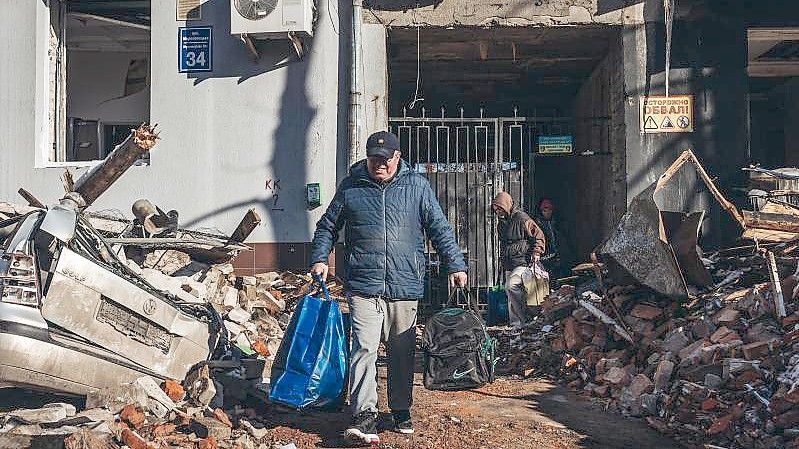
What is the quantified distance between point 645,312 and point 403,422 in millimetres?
2835

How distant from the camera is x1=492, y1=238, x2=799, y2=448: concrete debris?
4816 millimetres

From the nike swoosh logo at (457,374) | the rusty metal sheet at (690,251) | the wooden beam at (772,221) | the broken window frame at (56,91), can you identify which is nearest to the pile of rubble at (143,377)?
the nike swoosh logo at (457,374)

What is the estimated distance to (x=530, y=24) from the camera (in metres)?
9.09

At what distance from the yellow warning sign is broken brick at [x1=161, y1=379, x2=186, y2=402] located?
610cm

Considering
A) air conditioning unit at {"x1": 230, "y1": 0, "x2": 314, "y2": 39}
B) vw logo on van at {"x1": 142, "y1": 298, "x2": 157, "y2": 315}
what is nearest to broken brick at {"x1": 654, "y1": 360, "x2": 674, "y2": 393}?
vw logo on van at {"x1": 142, "y1": 298, "x2": 157, "y2": 315}

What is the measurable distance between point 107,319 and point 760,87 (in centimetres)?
1362

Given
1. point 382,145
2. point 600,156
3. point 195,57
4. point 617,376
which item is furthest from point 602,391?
point 195,57

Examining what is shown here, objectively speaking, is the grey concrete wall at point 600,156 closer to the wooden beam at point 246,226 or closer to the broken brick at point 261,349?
the wooden beam at point 246,226

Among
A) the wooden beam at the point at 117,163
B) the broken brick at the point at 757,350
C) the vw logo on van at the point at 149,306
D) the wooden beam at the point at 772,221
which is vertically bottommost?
the broken brick at the point at 757,350

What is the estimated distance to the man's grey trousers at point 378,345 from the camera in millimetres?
4766

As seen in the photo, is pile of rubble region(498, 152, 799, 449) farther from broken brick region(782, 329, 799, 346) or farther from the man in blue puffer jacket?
the man in blue puffer jacket

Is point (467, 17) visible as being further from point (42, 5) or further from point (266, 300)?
point (42, 5)

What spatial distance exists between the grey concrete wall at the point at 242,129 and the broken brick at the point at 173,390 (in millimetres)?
3778

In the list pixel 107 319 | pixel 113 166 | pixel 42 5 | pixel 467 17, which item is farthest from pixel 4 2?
pixel 107 319
